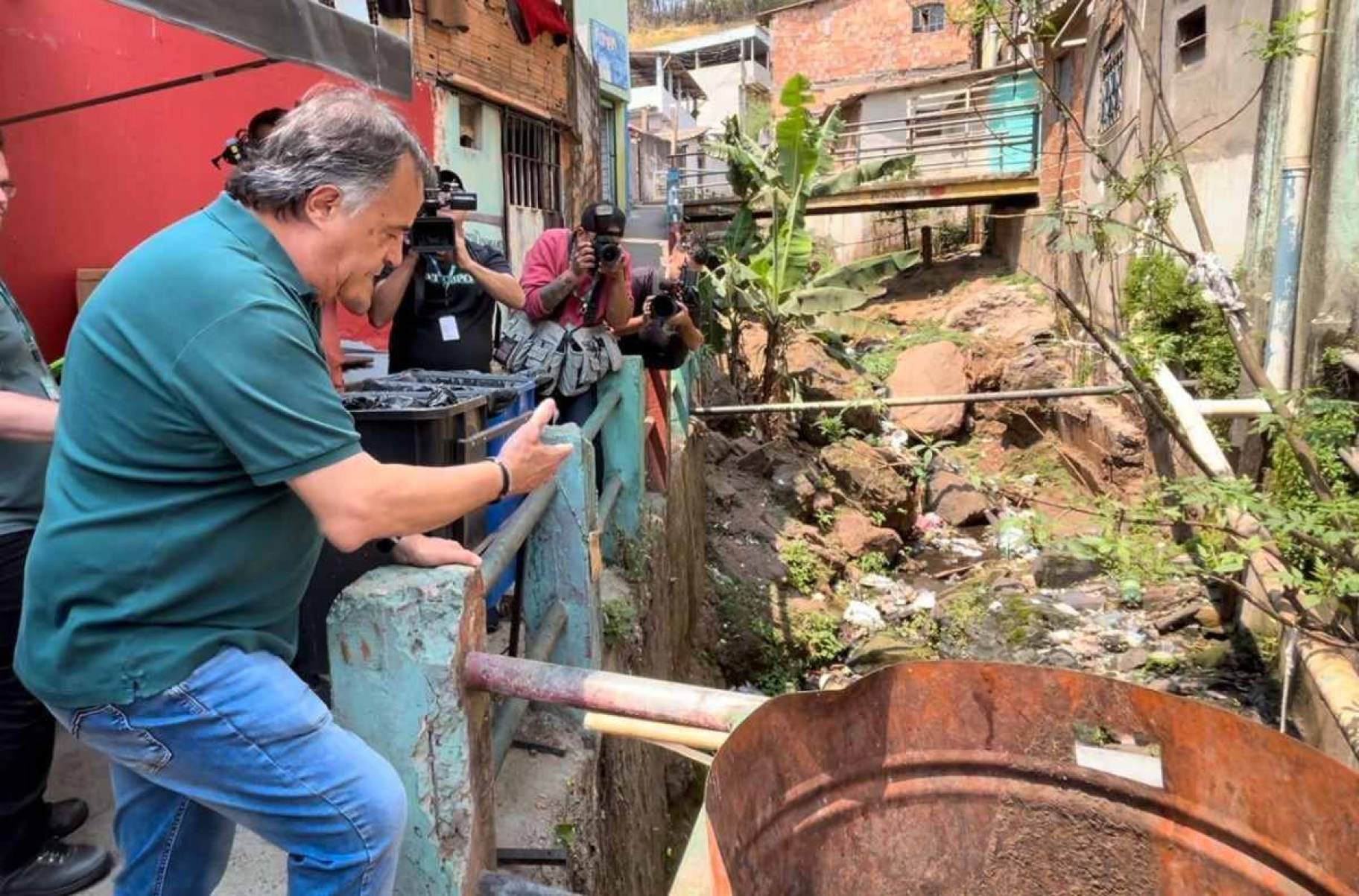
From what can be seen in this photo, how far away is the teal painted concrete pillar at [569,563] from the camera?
108 inches

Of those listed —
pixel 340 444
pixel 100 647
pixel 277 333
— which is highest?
pixel 277 333

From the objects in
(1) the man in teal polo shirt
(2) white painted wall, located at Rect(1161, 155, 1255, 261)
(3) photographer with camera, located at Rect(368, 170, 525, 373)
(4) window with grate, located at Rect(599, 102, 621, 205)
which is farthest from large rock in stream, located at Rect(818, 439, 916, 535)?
(4) window with grate, located at Rect(599, 102, 621, 205)

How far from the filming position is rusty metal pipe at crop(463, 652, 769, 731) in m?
1.53

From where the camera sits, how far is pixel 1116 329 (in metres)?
7.44

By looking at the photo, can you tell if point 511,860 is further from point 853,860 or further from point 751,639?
point 751,639

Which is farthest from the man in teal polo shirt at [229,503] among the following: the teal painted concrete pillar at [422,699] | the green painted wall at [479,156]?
the green painted wall at [479,156]

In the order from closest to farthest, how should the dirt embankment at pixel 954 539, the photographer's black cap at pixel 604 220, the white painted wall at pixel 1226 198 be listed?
the photographer's black cap at pixel 604 220 < the dirt embankment at pixel 954 539 < the white painted wall at pixel 1226 198

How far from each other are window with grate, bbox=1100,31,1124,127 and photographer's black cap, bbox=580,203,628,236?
790 cm

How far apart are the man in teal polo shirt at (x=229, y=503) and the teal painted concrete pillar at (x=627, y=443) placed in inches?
102

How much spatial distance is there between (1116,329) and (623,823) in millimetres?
6138

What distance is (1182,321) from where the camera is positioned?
6.89 m

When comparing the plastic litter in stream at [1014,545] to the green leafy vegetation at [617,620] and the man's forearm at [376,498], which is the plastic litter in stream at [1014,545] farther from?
the man's forearm at [376,498]

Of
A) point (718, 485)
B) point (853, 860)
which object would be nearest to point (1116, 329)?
point (718, 485)

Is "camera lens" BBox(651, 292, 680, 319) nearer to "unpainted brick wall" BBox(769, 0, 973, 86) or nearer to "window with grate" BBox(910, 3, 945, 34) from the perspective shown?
"unpainted brick wall" BBox(769, 0, 973, 86)
